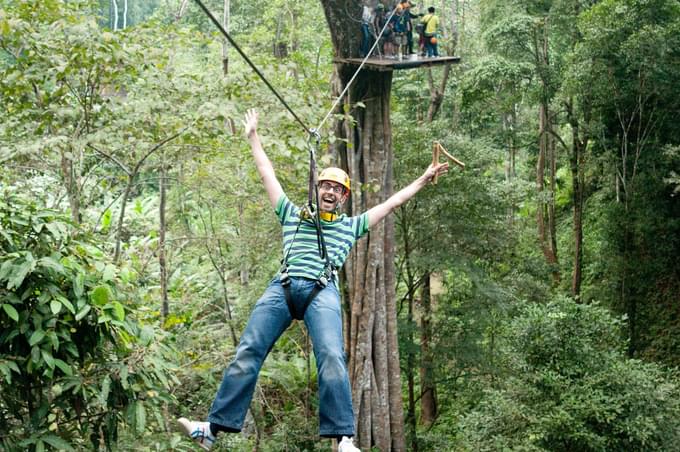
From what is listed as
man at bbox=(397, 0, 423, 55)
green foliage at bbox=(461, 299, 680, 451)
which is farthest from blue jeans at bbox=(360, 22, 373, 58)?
green foliage at bbox=(461, 299, 680, 451)

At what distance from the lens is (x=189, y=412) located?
7.12m

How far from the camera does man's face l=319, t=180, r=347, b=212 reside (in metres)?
3.38

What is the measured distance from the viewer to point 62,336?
3322mm

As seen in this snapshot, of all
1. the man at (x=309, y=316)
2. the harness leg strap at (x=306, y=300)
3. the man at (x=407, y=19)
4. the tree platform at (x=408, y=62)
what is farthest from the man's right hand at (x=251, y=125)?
the man at (x=407, y=19)

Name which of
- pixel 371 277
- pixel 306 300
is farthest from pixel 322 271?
pixel 371 277

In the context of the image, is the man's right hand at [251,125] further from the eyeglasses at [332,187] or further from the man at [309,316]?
the eyeglasses at [332,187]

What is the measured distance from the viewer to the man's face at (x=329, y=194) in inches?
133

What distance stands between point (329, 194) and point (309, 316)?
0.60 metres

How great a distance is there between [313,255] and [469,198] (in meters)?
7.05

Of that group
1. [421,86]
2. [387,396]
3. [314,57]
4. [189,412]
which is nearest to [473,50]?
[421,86]

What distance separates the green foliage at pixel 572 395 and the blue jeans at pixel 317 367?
449 cm

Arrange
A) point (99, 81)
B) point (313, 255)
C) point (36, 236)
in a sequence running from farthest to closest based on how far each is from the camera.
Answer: point (99, 81), point (36, 236), point (313, 255)

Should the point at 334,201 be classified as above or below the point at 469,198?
above

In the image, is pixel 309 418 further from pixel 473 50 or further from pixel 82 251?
pixel 473 50
